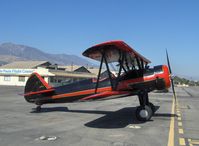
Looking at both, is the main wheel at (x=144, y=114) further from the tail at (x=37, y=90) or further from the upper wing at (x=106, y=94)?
the tail at (x=37, y=90)

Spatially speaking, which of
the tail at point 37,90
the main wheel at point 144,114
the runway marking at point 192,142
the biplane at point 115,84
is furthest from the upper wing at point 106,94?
the tail at point 37,90

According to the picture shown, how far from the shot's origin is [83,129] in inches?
352

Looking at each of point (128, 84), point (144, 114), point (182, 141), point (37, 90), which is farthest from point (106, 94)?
point (37, 90)

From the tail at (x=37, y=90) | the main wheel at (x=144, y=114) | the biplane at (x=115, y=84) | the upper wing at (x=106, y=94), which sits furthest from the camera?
the tail at (x=37, y=90)

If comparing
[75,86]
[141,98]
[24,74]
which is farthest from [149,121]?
[24,74]

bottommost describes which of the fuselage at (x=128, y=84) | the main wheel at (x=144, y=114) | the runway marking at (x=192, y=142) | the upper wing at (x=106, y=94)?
the runway marking at (x=192, y=142)

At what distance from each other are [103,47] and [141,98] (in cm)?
291

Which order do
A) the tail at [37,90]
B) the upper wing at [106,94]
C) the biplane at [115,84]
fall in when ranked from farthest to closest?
the tail at [37,90] → the biplane at [115,84] → the upper wing at [106,94]

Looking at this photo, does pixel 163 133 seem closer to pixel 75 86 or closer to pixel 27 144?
pixel 27 144

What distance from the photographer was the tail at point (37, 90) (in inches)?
538

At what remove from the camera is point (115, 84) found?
455 inches

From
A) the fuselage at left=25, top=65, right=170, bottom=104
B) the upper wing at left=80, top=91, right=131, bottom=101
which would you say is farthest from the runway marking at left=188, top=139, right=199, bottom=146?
the fuselage at left=25, top=65, right=170, bottom=104

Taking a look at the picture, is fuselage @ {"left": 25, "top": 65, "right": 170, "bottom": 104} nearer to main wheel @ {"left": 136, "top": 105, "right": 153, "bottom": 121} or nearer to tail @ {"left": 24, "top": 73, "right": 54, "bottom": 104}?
tail @ {"left": 24, "top": 73, "right": 54, "bottom": 104}

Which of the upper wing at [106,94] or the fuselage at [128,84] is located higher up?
the fuselage at [128,84]
